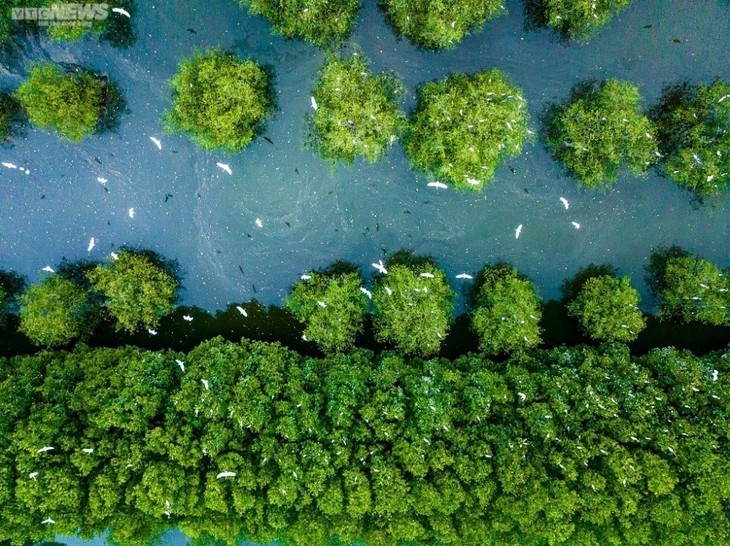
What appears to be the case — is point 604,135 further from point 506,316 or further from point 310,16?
point 310,16

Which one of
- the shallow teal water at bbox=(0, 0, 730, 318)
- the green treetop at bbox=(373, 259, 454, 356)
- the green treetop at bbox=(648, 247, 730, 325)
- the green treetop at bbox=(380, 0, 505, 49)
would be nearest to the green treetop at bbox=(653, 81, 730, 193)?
the shallow teal water at bbox=(0, 0, 730, 318)

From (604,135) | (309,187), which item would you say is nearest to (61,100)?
(309,187)

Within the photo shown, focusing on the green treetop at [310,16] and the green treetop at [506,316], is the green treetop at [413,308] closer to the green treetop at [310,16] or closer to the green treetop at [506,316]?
the green treetop at [506,316]

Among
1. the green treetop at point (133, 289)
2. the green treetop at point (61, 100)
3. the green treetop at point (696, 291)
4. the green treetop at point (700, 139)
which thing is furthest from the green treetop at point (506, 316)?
the green treetop at point (61, 100)

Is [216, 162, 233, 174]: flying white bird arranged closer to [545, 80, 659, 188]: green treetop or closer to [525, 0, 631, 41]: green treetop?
[545, 80, 659, 188]: green treetop

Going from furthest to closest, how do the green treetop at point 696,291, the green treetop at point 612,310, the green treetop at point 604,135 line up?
the green treetop at point 696,291 < the green treetop at point 612,310 < the green treetop at point 604,135

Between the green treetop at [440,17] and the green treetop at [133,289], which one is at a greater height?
the green treetop at [440,17]

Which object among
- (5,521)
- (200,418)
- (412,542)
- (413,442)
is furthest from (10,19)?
(412,542)
